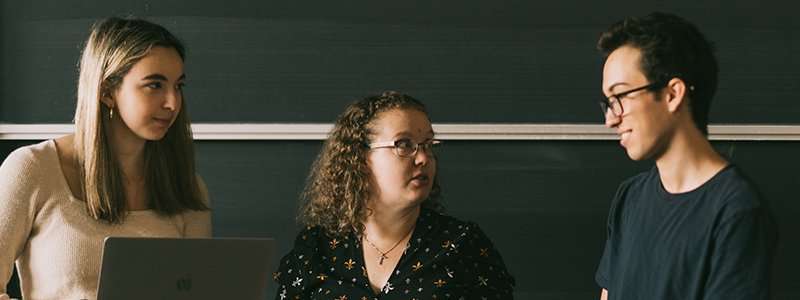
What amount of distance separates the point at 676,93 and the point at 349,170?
37.5 inches

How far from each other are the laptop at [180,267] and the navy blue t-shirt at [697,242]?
0.74 meters

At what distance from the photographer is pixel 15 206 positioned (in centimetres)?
209

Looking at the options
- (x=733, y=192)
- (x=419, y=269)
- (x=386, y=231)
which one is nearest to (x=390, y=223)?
(x=386, y=231)

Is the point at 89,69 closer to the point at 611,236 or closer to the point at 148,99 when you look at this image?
the point at 148,99

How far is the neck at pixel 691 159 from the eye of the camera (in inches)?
65.2

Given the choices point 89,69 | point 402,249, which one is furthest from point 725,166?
point 89,69

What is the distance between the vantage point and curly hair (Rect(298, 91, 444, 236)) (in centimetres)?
235

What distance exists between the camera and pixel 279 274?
2.41 metres

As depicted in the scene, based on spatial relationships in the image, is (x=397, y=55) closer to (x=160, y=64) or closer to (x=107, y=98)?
(x=160, y=64)

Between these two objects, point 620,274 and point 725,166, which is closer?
point 725,166

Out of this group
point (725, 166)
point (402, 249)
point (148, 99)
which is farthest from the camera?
point (402, 249)

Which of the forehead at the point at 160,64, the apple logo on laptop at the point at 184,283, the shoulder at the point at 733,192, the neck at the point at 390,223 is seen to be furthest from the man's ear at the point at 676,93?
the forehead at the point at 160,64

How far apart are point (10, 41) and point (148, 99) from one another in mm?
714

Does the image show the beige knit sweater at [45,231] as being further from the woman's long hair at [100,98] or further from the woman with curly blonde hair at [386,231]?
the woman with curly blonde hair at [386,231]
